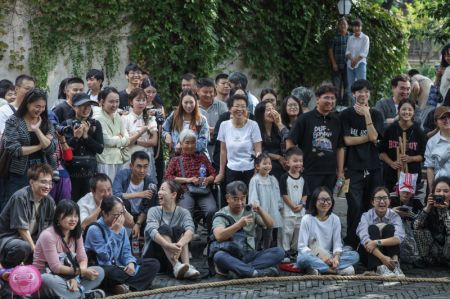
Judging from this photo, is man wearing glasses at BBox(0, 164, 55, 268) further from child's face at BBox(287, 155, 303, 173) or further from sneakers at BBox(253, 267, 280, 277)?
child's face at BBox(287, 155, 303, 173)

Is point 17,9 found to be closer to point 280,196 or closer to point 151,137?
point 151,137

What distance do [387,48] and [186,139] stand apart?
362 inches

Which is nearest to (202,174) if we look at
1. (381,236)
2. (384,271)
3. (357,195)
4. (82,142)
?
(82,142)

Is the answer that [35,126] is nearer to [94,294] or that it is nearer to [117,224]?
[117,224]

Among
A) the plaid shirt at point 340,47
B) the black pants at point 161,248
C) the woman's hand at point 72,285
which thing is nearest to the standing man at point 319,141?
the black pants at point 161,248

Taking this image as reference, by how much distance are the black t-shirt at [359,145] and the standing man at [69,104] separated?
3028 mm

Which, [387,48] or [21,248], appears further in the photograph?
[387,48]

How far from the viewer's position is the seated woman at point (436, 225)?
10.7 metres

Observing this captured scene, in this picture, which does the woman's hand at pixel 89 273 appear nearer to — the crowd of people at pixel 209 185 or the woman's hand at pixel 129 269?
the crowd of people at pixel 209 185

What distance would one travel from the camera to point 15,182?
32.8ft

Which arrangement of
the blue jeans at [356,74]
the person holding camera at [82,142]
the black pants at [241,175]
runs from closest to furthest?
the person holding camera at [82,142] < the black pants at [241,175] < the blue jeans at [356,74]

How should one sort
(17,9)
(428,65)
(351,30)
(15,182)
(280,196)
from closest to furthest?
(15,182) → (280,196) → (17,9) → (351,30) → (428,65)

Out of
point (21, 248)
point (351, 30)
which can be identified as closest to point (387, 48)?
point (351, 30)

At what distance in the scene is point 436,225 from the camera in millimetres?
10867
